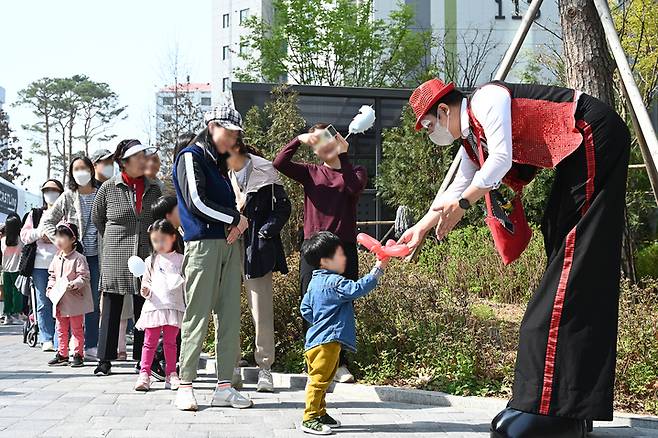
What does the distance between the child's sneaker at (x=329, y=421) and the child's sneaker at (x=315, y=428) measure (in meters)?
0.03

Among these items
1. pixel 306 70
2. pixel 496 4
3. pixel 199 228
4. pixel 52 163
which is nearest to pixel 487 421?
pixel 199 228

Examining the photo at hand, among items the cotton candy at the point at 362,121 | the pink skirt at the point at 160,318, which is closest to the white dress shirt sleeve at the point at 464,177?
the cotton candy at the point at 362,121

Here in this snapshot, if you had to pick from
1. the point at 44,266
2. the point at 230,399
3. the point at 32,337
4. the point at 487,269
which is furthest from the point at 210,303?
the point at 32,337

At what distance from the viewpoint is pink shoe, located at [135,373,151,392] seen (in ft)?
21.3

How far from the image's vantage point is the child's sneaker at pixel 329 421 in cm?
513

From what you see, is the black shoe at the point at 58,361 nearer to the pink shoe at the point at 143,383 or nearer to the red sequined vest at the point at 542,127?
the pink shoe at the point at 143,383

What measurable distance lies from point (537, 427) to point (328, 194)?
3353 mm

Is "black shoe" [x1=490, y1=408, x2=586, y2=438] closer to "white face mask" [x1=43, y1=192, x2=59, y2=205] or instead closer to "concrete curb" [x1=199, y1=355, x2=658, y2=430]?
"concrete curb" [x1=199, y1=355, x2=658, y2=430]

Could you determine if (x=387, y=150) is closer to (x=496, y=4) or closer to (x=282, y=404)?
(x=282, y=404)

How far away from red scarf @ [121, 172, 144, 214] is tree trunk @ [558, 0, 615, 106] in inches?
157

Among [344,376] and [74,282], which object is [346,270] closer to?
[344,376]

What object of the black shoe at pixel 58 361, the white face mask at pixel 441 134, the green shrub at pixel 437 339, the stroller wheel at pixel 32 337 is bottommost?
the stroller wheel at pixel 32 337

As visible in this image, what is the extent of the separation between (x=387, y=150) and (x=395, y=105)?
4.98 m

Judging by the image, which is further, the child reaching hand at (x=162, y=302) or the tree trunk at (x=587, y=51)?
the tree trunk at (x=587, y=51)
